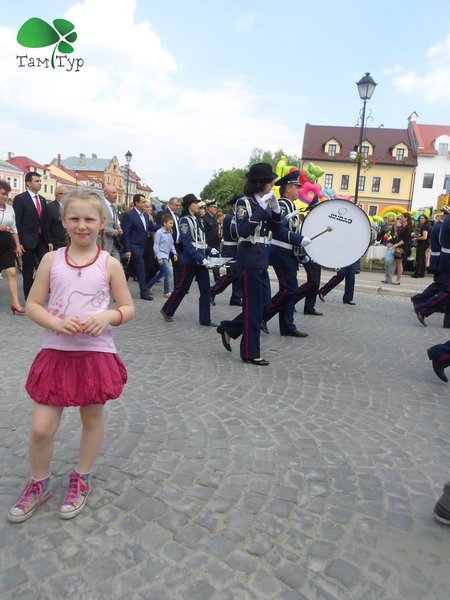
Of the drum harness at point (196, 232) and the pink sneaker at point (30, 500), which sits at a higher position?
the drum harness at point (196, 232)

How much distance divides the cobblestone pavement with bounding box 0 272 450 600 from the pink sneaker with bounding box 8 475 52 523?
0.17ft

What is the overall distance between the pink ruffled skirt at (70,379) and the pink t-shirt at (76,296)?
5cm

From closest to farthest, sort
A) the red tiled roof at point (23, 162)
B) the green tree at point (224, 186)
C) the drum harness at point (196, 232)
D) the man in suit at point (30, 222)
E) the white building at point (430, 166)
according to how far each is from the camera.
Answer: the drum harness at point (196, 232)
the man in suit at point (30, 222)
the white building at point (430, 166)
the green tree at point (224, 186)
the red tiled roof at point (23, 162)

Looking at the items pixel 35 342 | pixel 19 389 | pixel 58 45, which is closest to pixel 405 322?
pixel 35 342

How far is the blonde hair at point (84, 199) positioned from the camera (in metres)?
2.36

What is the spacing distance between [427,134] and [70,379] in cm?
6209

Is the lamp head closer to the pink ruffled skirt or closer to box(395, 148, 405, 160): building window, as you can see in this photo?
the pink ruffled skirt

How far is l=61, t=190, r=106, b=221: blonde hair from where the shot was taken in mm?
2361

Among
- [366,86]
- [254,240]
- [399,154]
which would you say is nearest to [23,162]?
[399,154]

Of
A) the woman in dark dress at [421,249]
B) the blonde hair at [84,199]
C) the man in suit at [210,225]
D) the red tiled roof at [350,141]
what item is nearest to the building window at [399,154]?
the red tiled roof at [350,141]

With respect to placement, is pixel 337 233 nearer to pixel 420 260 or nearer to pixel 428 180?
pixel 420 260

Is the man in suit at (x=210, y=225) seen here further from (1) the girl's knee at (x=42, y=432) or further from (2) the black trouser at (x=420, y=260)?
(1) the girl's knee at (x=42, y=432)

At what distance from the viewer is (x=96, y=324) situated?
2.26m

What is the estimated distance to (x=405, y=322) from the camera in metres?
8.45
